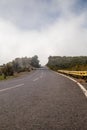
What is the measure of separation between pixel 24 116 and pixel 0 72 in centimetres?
6273

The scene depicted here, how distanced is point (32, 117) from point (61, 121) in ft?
2.71

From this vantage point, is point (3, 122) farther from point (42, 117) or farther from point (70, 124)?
point (70, 124)

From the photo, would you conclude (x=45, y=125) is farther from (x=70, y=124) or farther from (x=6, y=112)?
(x=6, y=112)

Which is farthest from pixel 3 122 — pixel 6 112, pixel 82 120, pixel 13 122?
pixel 82 120

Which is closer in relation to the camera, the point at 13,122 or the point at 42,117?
the point at 13,122

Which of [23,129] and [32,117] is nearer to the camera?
[23,129]

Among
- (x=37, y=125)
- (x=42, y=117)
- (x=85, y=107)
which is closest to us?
(x=37, y=125)

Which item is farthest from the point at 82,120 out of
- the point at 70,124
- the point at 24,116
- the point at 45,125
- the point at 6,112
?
the point at 6,112

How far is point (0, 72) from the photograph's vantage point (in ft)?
224

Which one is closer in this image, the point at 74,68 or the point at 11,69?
the point at 74,68

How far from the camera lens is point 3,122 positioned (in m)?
5.84

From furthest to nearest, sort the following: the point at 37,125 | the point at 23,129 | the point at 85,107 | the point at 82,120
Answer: the point at 85,107
the point at 82,120
the point at 37,125
the point at 23,129

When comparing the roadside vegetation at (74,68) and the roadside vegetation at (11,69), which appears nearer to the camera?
the roadside vegetation at (74,68)

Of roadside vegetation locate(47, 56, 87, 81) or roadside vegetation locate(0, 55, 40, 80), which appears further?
roadside vegetation locate(0, 55, 40, 80)
